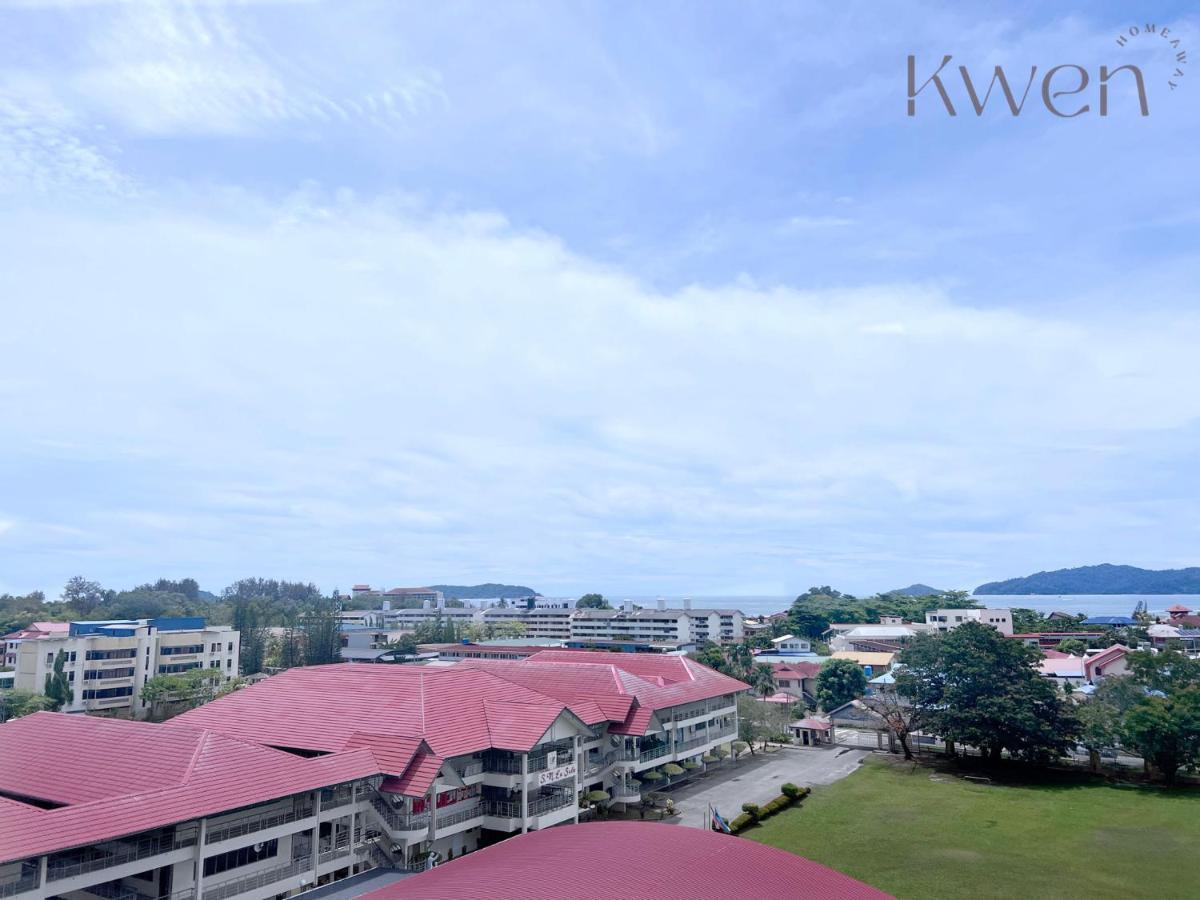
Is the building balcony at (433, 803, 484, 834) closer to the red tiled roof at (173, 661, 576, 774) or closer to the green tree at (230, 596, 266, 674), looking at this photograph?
the red tiled roof at (173, 661, 576, 774)

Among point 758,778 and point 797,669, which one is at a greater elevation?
point 797,669

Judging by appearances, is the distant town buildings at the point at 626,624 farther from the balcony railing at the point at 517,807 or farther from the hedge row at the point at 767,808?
the balcony railing at the point at 517,807

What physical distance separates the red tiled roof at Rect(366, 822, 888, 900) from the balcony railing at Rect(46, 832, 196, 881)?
21.3 feet

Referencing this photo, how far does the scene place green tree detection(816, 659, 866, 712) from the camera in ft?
208

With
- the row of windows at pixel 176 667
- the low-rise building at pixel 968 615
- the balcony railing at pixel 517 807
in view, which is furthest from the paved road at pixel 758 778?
the low-rise building at pixel 968 615

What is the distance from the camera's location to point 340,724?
3117 centimetres

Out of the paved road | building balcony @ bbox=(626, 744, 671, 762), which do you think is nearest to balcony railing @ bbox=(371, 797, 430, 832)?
the paved road

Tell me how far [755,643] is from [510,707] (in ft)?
274

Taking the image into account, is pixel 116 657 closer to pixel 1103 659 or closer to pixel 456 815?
pixel 456 815

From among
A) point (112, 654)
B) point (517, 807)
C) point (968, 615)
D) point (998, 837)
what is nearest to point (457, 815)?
point (517, 807)

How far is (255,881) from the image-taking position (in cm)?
2308

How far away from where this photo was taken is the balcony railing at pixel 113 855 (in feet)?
62.8

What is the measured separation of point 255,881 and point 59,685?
47445mm

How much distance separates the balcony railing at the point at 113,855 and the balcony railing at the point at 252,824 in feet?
2.26
